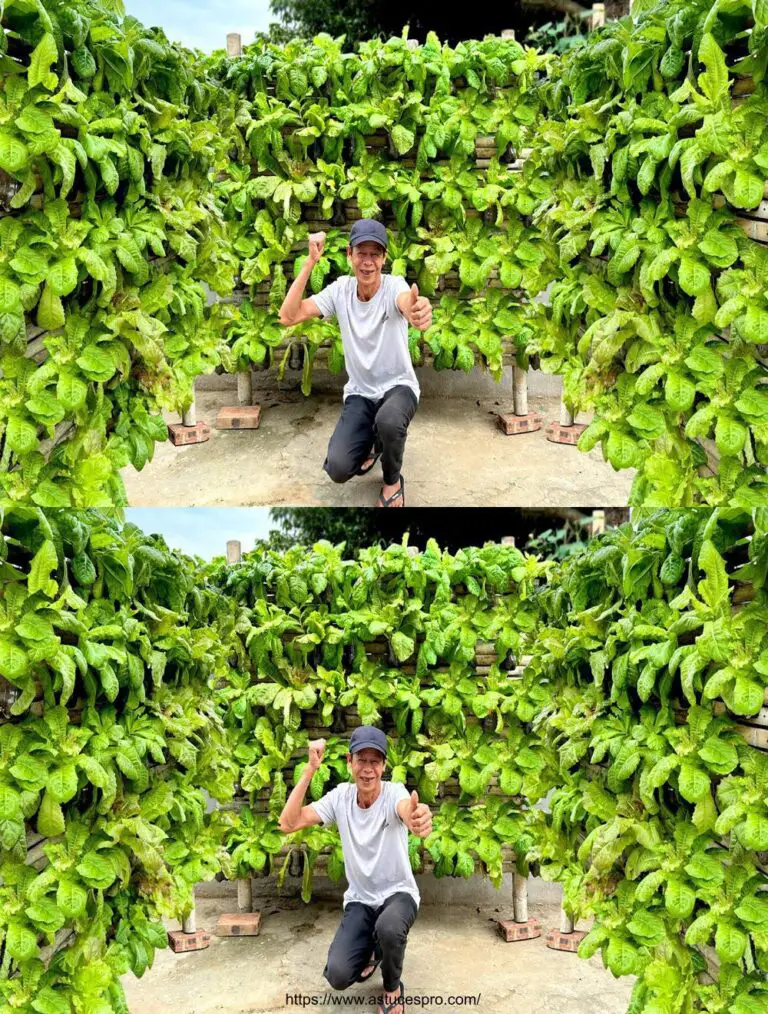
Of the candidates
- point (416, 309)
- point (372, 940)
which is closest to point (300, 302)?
point (416, 309)

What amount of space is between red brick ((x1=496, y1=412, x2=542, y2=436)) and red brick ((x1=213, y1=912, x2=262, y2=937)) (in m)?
2.29

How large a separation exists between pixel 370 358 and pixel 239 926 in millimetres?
2450

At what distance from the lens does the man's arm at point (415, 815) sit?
13.5ft

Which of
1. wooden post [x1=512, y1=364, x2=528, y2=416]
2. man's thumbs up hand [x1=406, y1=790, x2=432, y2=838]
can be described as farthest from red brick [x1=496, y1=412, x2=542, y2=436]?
man's thumbs up hand [x1=406, y1=790, x2=432, y2=838]

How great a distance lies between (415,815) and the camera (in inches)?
164

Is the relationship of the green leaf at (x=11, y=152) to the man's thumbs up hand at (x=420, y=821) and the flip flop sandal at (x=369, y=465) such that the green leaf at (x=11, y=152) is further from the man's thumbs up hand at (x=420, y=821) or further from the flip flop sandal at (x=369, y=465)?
the man's thumbs up hand at (x=420, y=821)

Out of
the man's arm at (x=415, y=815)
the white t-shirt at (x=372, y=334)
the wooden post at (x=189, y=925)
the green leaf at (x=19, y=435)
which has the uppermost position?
the white t-shirt at (x=372, y=334)

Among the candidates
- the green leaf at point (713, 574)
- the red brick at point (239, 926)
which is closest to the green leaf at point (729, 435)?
the green leaf at point (713, 574)

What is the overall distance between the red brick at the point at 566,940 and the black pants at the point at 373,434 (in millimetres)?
2079

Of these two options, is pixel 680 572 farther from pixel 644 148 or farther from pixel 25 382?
pixel 25 382

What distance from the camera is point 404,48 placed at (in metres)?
4.73

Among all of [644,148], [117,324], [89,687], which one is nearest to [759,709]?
[644,148]

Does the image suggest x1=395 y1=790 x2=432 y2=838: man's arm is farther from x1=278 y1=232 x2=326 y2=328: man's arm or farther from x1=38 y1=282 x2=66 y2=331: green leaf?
x1=38 y1=282 x2=66 y2=331: green leaf

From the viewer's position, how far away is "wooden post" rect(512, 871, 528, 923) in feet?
17.0
